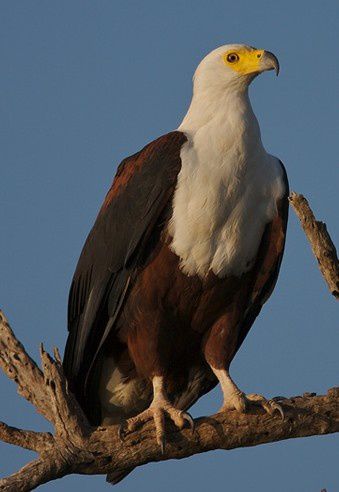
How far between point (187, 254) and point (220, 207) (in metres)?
0.33

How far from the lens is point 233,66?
7184 millimetres

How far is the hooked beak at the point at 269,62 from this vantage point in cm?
704

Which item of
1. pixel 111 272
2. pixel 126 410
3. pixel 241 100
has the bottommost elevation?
pixel 126 410

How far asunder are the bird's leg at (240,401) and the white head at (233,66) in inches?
71.0

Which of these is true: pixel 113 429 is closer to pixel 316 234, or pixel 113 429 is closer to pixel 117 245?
pixel 117 245

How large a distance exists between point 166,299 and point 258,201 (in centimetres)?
79

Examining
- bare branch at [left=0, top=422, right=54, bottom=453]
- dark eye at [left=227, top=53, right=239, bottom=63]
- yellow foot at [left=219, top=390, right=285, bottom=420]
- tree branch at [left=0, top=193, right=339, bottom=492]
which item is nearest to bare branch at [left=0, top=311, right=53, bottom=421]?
tree branch at [left=0, top=193, right=339, bottom=492]

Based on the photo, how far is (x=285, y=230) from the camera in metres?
→ 7.05

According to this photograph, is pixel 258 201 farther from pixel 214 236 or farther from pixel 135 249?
pixel 135 249

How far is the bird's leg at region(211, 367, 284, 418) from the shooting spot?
21.7 ft

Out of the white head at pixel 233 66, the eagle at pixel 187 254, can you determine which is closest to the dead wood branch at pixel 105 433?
the eagle at pixel 187 254

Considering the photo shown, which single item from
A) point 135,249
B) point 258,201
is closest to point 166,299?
point 135,249

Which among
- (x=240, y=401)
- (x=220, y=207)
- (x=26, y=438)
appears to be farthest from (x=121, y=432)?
(x=220, y=207)

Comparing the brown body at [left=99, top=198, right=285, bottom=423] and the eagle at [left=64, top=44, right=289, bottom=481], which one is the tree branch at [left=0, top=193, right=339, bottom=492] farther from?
the brown body at [left=99, top=198, right=285, bottom=423]
